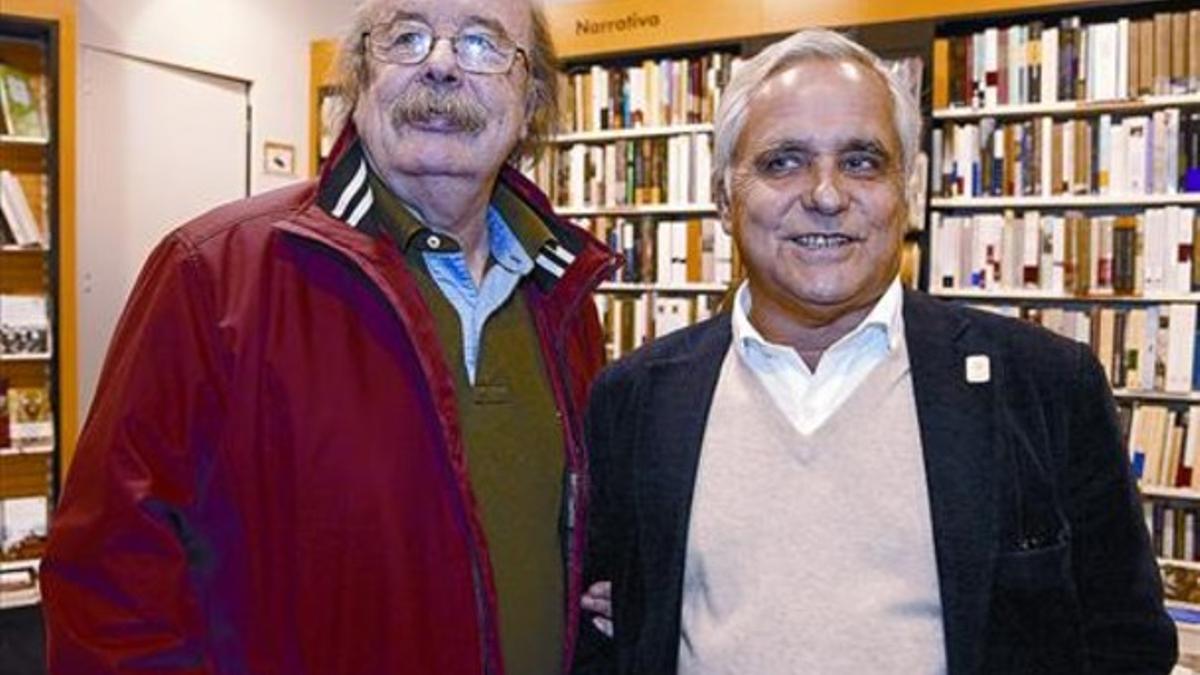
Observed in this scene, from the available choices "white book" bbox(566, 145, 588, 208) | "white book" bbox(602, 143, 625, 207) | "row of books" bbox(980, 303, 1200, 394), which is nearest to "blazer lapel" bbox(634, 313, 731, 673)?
"row of books" bbox(980, 303, 1200, 394)

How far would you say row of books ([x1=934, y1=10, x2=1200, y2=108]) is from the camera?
4133 mm

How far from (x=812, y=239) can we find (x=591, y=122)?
13.5ft

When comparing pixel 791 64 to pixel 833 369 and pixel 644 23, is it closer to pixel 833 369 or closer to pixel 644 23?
pixel 833 369

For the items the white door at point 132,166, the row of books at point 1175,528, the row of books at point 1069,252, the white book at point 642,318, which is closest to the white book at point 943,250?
the row of books at point 1069,252

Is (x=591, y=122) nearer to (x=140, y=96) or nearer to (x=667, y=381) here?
(x=140, y=96)

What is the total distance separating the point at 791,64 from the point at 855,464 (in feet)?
1.73

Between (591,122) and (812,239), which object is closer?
(812,239)

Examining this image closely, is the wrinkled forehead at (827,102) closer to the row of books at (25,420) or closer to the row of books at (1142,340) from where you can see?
the row of books at (1142,340)

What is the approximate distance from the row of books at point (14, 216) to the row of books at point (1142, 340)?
150 inches

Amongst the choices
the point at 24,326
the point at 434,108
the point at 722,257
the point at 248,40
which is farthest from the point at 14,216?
the point at 434,108

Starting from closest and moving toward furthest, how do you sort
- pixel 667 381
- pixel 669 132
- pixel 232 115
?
pixel 667 381
pixel 669 132
pixel 232 115

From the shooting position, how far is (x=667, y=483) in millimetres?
1479

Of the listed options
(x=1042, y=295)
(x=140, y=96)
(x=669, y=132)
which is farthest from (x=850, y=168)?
(x=140, y=96)

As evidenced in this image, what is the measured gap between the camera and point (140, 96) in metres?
5.57
